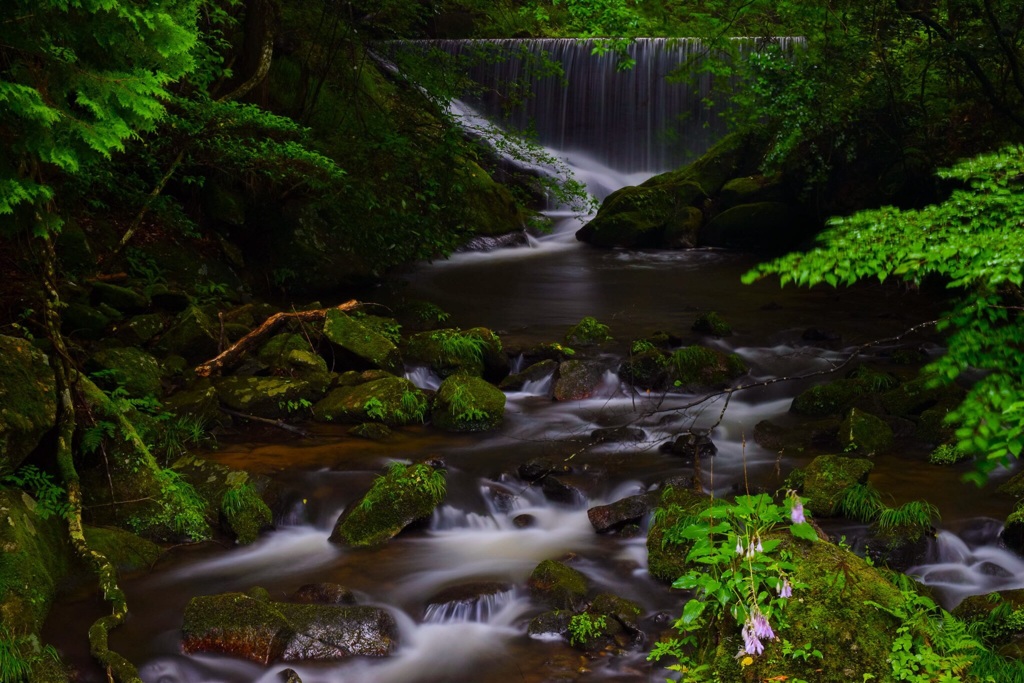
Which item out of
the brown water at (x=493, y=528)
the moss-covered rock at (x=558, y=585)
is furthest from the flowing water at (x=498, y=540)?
the moss-covered rock at (x=558, y=585)

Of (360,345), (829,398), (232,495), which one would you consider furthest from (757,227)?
(232,495)

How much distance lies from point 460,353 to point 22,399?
16.9ft

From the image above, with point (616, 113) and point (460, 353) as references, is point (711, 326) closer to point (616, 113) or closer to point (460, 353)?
point (460, 353)

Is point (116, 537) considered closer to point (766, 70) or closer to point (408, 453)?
point (408, 453)

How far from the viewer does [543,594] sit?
5207mm

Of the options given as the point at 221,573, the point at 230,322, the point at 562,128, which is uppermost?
the point at 562,128

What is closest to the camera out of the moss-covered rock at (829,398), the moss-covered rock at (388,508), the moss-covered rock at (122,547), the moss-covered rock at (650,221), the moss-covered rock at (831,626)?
the moss-covered rock at (831,626)

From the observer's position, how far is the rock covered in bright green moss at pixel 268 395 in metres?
8.05

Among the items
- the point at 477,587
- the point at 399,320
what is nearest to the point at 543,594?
the point at 477,587

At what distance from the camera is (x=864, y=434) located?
733 cm

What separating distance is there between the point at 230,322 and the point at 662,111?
50.5ft

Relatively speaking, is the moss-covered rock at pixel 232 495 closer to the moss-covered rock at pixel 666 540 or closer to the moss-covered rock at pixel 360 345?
the moss-covered rock at pixel 666 540

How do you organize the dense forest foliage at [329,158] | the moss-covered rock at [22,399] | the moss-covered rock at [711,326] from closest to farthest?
the dense forest foliage at [329,158], the moss-covered rock at [22,399], the moss-covered rock at [711,326]

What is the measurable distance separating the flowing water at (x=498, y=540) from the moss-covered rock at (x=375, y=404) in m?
0.19
